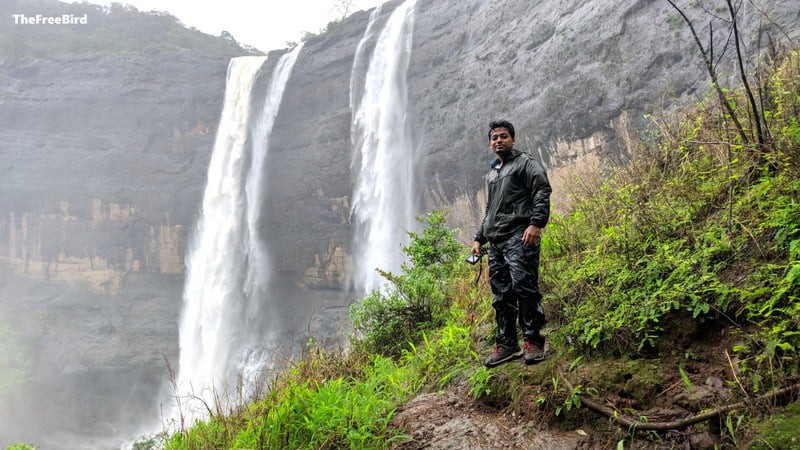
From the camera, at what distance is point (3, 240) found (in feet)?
97.5

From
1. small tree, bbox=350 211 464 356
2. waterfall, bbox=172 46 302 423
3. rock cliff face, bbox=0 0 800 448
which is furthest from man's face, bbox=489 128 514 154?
waterfall, bbox=172 46 302 423

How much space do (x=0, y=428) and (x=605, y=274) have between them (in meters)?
32.0

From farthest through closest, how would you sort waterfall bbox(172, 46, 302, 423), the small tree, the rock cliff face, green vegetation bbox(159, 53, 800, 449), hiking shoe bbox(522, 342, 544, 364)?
waterfall bbox(172, 46, 302, 423) → the rock cliff face → the small tree → hiking shoe bbox(522, 342, 544, 364) → green vegetation bbox(159, 53, 800, 449)

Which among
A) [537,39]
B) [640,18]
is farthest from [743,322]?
[537,39]

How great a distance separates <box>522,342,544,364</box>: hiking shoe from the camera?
9.56 feet

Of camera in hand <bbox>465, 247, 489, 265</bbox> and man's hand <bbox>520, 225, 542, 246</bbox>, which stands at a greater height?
man's hand <bbox>520, 225, 542, 246</bbox>

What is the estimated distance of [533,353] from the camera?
2949 millimetres

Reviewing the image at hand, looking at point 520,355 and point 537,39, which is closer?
point 520,355

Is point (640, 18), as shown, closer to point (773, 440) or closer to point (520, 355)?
point (520, 355)

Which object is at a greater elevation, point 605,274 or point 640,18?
point 640,18

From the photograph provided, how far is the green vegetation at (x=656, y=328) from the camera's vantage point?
6.55 ft

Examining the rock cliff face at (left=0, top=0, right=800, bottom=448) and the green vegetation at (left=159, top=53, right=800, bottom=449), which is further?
the rock cliff face at (left=0, top=0, right=800, bottom=448)

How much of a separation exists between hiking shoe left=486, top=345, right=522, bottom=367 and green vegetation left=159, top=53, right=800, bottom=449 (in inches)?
2.9

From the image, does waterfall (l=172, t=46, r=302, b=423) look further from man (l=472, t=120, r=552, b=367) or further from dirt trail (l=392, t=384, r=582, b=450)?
man (l=472, t=120, r=552, b=367)
